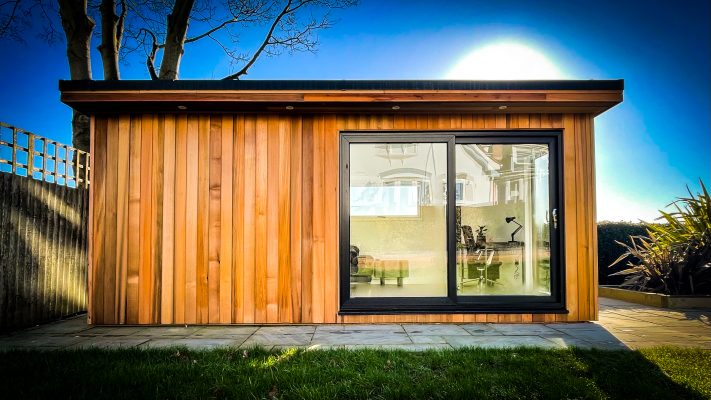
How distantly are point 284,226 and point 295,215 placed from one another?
16cm

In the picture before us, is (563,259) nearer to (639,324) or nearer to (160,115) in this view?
(639,324)

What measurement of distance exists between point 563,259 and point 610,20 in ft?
22.6

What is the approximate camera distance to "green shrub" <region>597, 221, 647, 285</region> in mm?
6973

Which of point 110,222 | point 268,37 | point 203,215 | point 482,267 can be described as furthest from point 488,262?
point 268,37

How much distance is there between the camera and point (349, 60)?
9.61 metres

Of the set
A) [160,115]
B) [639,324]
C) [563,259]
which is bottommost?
[639,324]

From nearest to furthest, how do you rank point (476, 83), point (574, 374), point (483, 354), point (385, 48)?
1. point (574, 374)
2. point (483, 354)
3. point (476, 83)
4. point (385, 48)

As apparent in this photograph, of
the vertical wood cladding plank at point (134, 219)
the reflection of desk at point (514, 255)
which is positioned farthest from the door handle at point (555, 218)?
the vertical wood cladding plank at point (134, 219)

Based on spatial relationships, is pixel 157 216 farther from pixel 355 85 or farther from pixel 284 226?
pixel 355 85

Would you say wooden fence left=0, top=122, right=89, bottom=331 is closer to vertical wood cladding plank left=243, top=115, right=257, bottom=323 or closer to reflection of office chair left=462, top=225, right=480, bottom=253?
vertical wood cladding plank left=243, top=115, right=257, bottom=323

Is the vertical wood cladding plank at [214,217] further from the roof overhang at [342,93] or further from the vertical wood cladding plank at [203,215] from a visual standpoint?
the roof overhang at [342,93]

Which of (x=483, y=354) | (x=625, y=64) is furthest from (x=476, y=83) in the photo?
(x=625, y=64)

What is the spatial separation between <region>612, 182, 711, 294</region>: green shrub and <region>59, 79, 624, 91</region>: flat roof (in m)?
3.01

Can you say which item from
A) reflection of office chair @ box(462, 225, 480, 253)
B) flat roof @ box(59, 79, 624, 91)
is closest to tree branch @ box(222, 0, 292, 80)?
flat roof @ box(59, 79, 624, 91)
